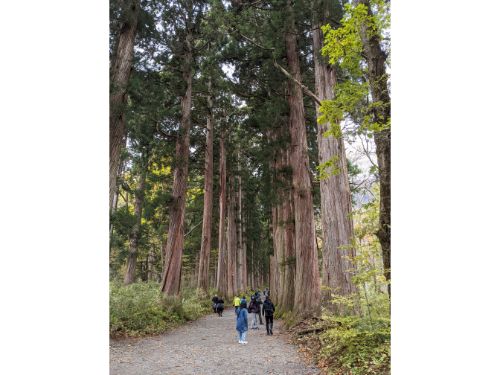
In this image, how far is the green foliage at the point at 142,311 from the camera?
33.7 feet

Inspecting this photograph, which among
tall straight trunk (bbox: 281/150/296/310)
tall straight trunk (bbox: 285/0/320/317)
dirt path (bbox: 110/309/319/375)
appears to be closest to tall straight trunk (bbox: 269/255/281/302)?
tall straight trunk (bbox: 281/150/296/310)

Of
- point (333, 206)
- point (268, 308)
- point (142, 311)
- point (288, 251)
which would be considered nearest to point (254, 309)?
point (288, 251)

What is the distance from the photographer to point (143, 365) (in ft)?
23.1

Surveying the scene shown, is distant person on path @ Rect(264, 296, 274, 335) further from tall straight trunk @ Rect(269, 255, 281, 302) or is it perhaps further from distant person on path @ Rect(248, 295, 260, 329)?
tall straight trunk @ Rect(269, 255, 281, 302)

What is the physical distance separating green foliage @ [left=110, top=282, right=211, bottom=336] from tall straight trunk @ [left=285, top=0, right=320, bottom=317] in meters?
4.40

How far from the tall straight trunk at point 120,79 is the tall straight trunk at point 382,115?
4.67m

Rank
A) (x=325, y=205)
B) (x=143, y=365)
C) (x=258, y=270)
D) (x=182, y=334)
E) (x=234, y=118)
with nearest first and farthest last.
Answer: (x=143, y=365) → (x=325, y=205) → (x=182, y=334) → (x=234, y=118) → (x=258, y=270)

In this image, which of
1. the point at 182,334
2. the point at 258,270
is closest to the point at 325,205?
the point at 182,334

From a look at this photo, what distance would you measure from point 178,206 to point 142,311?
3.88 meters

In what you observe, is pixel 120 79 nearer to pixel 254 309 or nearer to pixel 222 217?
pixel 254 309
